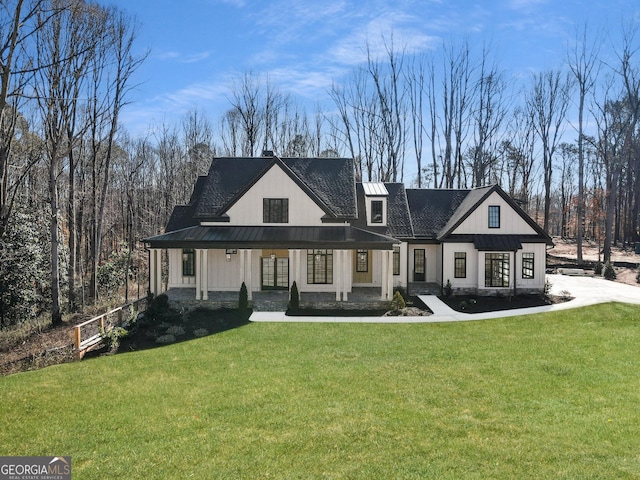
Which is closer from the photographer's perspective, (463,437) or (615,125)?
(463,437)

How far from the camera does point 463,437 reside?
6.92 m

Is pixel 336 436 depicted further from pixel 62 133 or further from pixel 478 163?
pixel 478 163

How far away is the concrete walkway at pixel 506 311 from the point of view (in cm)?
1638

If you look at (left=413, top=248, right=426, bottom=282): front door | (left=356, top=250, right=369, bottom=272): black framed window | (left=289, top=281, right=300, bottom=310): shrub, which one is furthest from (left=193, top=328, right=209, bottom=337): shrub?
(left=413, top=248, right=426, bottom=282): front door

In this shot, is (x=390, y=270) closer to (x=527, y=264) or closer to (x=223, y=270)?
(x=527, y=264)

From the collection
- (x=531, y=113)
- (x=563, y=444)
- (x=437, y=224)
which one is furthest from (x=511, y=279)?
(x=531, y=113)

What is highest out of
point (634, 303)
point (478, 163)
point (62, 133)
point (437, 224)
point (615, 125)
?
point (615, 125)

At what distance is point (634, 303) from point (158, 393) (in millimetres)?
18915

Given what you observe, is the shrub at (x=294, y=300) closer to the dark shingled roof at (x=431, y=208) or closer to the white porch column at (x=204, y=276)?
the white porch column at (x=204, y=276)

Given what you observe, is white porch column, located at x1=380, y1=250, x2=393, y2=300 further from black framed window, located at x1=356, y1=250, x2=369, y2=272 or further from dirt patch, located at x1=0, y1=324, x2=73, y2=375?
dirt patch, located at x1=0, y1=324, x2=73, y2=375

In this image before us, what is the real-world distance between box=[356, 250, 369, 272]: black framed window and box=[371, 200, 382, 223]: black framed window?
1.96 meters

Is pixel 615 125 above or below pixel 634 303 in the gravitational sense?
above

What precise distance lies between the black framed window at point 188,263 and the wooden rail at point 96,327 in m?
4.24

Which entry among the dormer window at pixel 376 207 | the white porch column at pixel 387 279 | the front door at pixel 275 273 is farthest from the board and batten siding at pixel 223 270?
the dormer window at pixel 376 207
